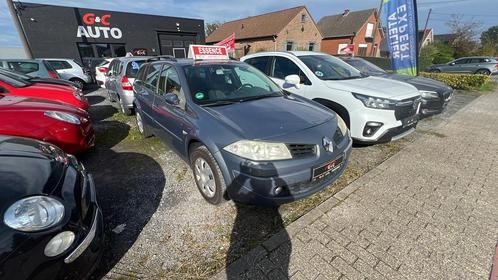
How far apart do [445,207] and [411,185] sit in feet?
1.61

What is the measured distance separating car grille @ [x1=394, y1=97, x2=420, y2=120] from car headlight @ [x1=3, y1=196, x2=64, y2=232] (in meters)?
4.41

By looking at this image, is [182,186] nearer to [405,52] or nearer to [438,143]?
[438,143]

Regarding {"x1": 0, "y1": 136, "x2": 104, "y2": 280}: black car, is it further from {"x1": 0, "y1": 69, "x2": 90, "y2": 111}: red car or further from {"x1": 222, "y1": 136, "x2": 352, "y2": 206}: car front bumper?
{"x1": 0, "y1": 69, "x2": 90, "y2": 111}: red car

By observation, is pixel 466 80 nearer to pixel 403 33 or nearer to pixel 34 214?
pixel 403 33

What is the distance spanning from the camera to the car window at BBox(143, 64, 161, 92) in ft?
12.9

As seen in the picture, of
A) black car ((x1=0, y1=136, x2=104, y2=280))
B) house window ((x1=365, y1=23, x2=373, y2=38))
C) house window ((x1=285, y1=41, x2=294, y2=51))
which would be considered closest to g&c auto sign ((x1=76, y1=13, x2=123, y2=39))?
house window ((x1=285, y1=41, x2=294, y2=51))

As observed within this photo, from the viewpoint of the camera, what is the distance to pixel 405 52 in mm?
8711

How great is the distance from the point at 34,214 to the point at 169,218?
1.32 metres

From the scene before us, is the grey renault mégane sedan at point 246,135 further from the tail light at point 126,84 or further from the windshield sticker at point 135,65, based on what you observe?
the windshield sticker at point 135,65

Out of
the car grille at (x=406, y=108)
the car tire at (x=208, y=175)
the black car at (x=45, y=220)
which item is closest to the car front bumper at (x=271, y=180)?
the car tire at (x=208, y=175)

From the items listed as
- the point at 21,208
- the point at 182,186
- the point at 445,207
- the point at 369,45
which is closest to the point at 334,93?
the point at 445,207

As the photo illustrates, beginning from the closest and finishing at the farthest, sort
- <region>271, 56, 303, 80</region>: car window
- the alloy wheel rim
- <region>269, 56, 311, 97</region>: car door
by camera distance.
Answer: the alloy wheel rim → <region>269, 56, 311, 97</region>: car door → <region>271, 56, 303, 80</region>: car window

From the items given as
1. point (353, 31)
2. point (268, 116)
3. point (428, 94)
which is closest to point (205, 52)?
point (268, 116)

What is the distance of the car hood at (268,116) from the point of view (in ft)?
7.78
